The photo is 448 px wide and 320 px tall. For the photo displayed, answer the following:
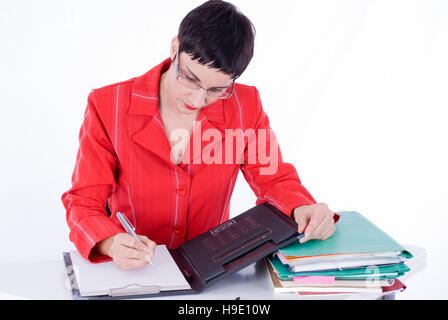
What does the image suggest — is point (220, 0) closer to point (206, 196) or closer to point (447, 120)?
point (206, 196)

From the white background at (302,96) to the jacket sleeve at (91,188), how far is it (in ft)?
6.16

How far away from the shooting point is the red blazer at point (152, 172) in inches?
61.6

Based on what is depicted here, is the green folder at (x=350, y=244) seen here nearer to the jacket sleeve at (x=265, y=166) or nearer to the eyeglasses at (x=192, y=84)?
the jacket sleeve at (x=265, y=166)

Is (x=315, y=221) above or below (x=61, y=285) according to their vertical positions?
above

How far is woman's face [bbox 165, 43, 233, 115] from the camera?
1.42m

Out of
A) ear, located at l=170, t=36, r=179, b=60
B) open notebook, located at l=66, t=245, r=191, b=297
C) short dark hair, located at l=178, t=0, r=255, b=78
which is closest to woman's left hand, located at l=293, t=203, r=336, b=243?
open notebook, located at l=66, t=245, r=191, b=297

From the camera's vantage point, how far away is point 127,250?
1343 millimetres

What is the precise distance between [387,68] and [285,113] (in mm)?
779

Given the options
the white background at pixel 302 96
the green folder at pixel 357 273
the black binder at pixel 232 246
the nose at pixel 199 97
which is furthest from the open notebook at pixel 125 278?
the white background at pixel 302 96

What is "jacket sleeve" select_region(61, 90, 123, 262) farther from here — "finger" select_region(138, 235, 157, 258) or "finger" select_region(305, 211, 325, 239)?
"finger" select_region(305, 211, 325, 239)

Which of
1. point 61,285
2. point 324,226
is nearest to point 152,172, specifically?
point 61,285

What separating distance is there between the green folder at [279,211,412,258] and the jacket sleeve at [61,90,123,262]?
1.70 ft

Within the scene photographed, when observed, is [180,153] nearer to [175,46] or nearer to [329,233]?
[175,46]

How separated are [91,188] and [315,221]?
0.69 meters
